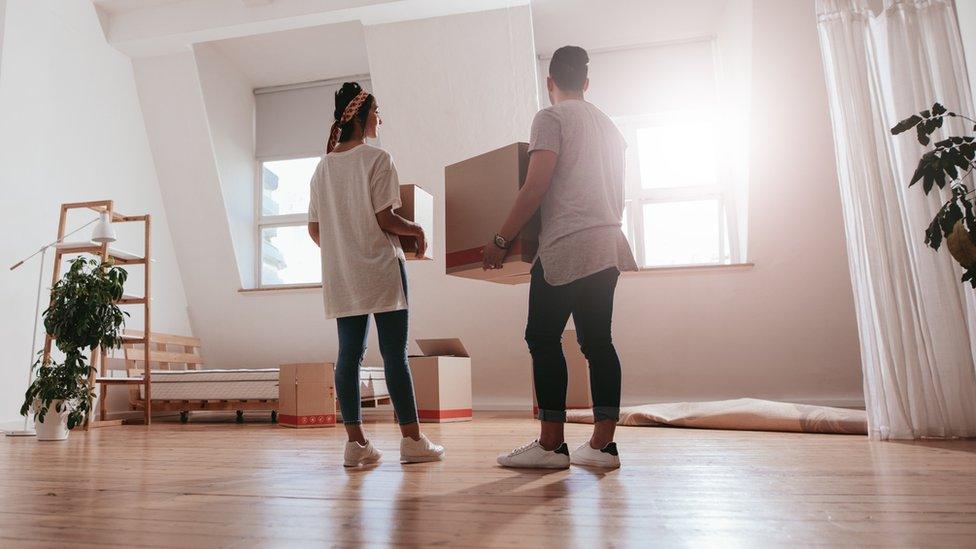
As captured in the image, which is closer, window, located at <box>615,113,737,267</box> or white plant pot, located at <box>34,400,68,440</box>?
white plant pot, located at <box>34,400,68,440</box>

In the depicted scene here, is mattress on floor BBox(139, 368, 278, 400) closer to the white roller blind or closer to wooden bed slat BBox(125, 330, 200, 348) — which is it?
wooden bed slat BBox(125, 330, 200, 348)

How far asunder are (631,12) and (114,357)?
3.91m

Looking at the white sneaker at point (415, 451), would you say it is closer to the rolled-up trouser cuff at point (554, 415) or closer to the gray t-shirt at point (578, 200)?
the rolled-up trouser cuff at point (554, 415)

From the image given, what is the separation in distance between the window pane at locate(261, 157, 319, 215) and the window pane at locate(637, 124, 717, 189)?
Answer: 251 centimetres

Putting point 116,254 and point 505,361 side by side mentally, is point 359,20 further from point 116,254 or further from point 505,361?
point 505,361

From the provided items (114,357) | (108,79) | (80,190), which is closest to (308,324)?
(114,357)

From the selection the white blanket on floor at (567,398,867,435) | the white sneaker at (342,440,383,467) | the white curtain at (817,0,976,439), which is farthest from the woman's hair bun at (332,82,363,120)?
the white blanket on floor at (567,398,867,435)

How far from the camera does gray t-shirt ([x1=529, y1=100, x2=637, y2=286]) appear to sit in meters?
1.65

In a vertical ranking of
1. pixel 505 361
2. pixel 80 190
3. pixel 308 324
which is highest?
pixel 80 190

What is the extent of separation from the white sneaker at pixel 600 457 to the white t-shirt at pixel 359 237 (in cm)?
64

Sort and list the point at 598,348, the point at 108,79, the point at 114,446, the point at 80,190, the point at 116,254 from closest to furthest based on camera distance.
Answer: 1. the point at 598,348
2. the point at 114,446
3. the point at 116,254
4. the point at 80,190
5. the point at 108,79

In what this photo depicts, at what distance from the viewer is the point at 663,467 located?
5.75ft

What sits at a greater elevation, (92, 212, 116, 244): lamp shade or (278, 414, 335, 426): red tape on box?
(92, 212, 116, 244): lamp shade

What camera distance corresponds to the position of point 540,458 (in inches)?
67.6
